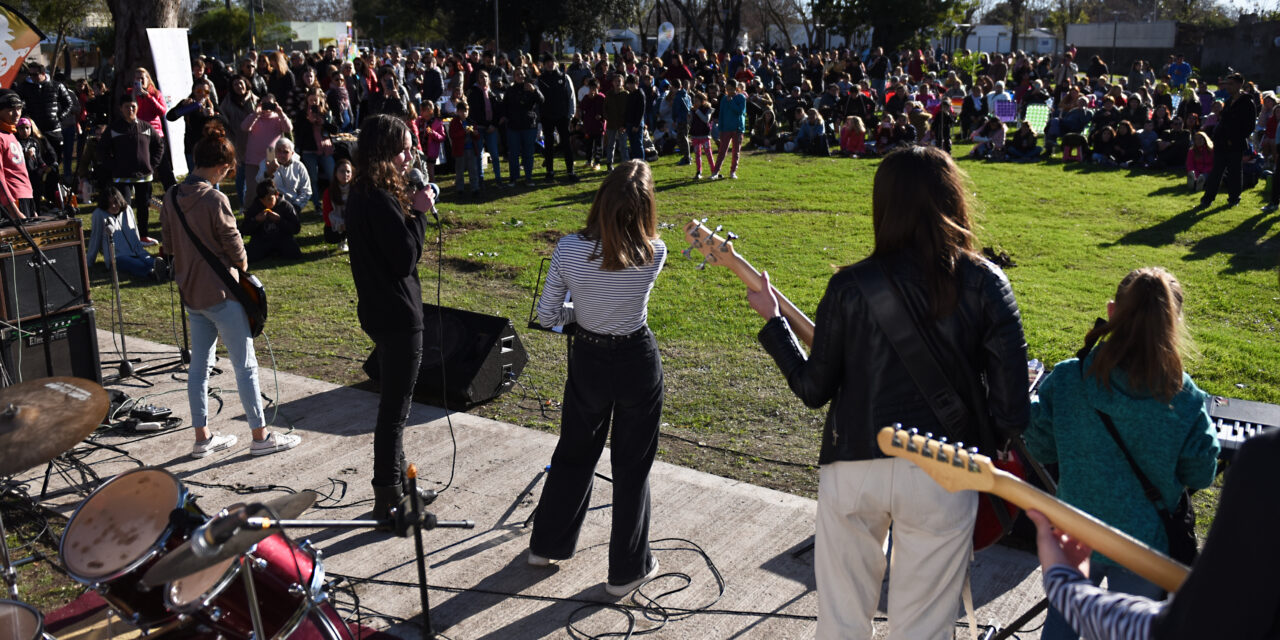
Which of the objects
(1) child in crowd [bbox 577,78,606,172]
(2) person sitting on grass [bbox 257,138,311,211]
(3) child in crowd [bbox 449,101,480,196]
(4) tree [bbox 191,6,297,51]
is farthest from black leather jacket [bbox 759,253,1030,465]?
(4) tree [bbox 191,6,297,51]

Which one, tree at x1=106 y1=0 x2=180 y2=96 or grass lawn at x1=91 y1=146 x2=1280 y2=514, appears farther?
tree at x1=106 y1=0 x2=180 y2=96

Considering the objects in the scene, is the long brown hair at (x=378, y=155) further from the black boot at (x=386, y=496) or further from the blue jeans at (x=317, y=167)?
the blue jeans at (x=317, y=167)

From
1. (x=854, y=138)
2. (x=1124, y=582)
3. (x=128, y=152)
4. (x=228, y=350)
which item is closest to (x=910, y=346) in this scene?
(x=1124, y=582)

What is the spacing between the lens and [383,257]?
4629 millimetres

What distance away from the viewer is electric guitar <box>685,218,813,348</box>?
10.8 ft

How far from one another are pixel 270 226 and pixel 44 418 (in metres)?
8.26

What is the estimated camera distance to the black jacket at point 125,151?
12.0 m

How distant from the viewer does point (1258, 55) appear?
135 ft

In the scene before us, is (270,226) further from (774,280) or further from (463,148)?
(774,280)

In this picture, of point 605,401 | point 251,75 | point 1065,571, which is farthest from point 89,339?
point 251,75

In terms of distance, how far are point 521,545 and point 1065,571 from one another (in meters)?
3.19

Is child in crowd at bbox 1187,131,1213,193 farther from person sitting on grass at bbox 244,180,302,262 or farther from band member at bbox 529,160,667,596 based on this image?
band member at bbox 529,160,667,596

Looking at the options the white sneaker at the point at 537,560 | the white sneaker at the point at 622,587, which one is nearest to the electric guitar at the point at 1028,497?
the white sneaker at the point at 622,587

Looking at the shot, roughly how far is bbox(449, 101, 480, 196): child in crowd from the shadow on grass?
31.7 ft
